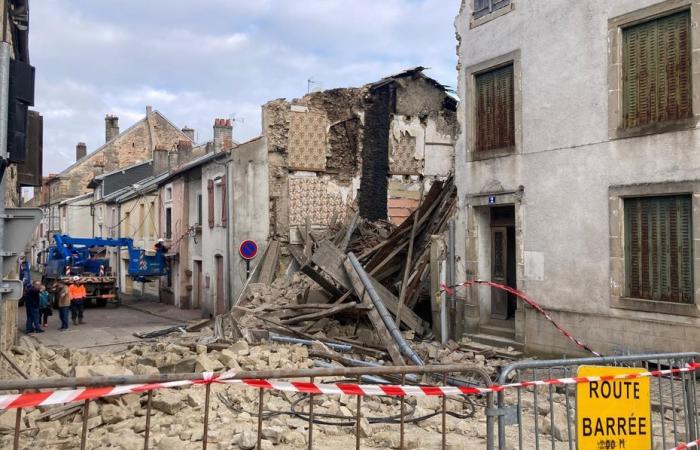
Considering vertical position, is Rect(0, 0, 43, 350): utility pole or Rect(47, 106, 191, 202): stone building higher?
Rect(47, 106, 191, 202): stone building

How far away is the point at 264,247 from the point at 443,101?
8.67 meters

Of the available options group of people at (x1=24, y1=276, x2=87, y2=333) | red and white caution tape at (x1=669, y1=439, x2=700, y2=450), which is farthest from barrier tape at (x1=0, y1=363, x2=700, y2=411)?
group of people at (x1=24, y1=276, x2=87, y2=333)

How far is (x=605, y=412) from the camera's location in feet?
15.0

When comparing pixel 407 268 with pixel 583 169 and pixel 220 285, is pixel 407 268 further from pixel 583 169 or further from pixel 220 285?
pixel 220 285

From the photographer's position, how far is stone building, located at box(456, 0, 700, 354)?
10062 mm

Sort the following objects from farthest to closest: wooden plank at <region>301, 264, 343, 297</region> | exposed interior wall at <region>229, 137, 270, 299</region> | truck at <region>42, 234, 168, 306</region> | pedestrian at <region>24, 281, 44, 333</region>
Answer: truck at <region>42, 234, 168, 306</region> → exposed interior wall at <region>229, 137, 270, 299</region> → pedestrian at <region>24, 281, 44, 333</region> → wooden plank at <region>301, 264, 343, 297</region>

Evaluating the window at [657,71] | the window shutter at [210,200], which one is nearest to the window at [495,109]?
the window at [657,71]

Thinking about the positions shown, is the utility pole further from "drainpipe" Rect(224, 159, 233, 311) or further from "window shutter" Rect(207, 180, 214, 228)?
"window shutter" Rect(207, 180, 214, 228)

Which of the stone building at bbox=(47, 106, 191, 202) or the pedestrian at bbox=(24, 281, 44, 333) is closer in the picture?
the pedestrian at bbox=(24, 281, 44, 333)

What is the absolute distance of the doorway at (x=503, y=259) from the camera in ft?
44.4

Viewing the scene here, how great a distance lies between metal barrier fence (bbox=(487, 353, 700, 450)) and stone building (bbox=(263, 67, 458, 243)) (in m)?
14.0

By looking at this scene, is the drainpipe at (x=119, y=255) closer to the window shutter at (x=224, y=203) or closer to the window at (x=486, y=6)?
the window shutter at (x=224, y=203)

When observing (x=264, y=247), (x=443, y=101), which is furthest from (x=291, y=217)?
(x=443, y=101)

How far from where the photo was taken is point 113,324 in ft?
71.0
